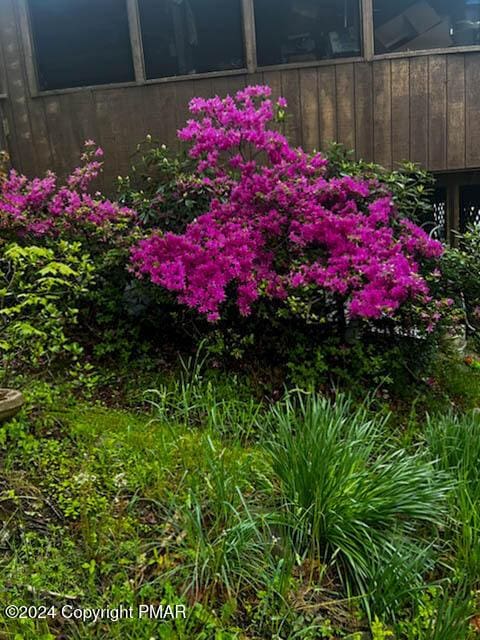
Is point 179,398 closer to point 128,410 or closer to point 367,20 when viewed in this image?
point 128,410

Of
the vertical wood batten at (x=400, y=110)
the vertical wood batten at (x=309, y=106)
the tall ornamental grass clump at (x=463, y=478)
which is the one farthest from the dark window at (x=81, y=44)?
the tall ornamental grass clump at (x=463, y=478)

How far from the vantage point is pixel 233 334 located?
3246 mm

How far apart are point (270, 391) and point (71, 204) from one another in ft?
5.41

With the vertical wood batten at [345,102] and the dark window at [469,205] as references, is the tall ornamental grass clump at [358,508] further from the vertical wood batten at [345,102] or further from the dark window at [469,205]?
the dark window at [469,205]

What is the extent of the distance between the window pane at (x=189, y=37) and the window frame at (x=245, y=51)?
86mm

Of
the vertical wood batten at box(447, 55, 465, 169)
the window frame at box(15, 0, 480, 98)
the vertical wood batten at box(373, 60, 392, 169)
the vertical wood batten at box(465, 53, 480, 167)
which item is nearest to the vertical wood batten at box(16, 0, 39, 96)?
the window frame at box(15, 0, 480, 98)

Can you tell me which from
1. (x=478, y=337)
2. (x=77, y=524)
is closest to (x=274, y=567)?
(x=77, y=524)

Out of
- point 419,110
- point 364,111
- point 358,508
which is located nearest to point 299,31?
point 364,111

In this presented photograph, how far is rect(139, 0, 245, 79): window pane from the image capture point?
15.3 feet

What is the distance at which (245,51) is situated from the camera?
457 centimetres

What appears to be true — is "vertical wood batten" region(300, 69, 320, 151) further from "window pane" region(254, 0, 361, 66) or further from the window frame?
"window pane" region(254, 0, 361, 66)

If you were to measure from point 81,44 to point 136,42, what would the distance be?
0.51 metres

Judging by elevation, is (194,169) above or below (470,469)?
above

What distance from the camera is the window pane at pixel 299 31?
4.63 m
